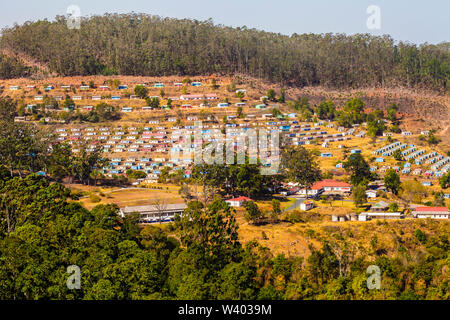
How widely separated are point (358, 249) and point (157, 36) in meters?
60.6

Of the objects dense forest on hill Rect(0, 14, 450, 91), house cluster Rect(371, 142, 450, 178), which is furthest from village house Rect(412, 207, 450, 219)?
dense forest on hill Rect(0, 14, 450, 91)

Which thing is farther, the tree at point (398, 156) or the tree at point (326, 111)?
the tree at point (326, 111)

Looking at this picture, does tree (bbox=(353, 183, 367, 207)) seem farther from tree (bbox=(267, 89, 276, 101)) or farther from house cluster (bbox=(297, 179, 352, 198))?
tree (bbox=(267, 89, 276, 101))

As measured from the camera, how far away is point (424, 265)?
73.4ft

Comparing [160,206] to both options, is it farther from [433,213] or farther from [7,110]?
[7,110]

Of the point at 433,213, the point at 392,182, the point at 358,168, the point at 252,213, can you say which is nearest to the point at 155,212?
the point at 252,213

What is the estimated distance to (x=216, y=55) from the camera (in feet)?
251

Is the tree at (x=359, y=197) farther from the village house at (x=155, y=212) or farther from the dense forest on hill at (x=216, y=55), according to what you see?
the dense forest on hill at (x=216, y=55)

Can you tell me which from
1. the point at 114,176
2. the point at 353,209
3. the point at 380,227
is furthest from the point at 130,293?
the point at 114,176

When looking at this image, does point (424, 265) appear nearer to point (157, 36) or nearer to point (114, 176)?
point (114, 176)

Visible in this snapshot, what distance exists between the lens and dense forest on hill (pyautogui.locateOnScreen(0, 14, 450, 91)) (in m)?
73.2

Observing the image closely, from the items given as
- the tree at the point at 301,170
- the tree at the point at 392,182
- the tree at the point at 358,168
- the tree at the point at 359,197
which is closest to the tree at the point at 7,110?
the tree at the point at 301,170

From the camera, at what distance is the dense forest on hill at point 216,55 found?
2881 inches

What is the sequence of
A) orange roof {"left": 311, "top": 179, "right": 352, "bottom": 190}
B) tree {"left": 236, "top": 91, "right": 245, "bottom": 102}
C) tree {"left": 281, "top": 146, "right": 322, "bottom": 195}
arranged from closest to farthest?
tree {"left": 281, "top": 146, "right": 322, "bottom": 195} < orange roof {"left": 311, "top": 179, "right": 352, "bottom": 190} < tree {"left": 236, "top": 91, "right": 245, "bottom": 102}
